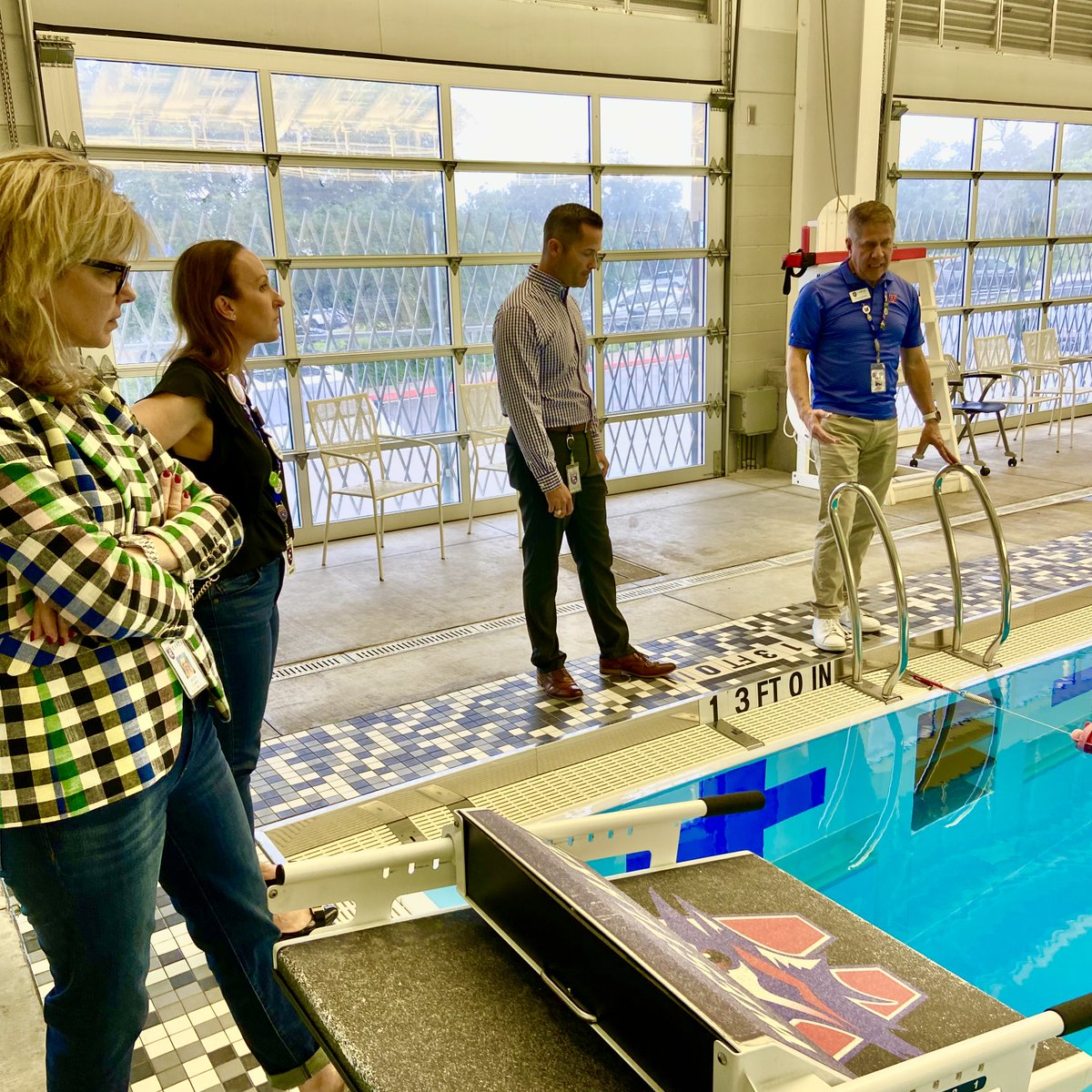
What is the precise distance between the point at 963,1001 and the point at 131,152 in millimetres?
5250

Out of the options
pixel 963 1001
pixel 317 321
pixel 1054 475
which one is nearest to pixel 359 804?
pixel 963 1001

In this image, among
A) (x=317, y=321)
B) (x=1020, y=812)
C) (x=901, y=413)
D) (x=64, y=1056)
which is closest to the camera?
(x=64, y=1056)

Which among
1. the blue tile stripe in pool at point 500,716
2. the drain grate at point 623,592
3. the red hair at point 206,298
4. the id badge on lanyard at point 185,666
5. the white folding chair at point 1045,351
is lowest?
the drain grate at point 623,592

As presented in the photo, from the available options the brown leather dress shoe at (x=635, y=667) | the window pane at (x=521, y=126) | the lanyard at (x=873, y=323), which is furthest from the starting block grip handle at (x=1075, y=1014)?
the window pane at (x=521, y=126)

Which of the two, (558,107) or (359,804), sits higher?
(558,107)

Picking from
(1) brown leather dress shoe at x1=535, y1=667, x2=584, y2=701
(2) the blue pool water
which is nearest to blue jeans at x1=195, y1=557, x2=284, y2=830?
(2) the blue pool water

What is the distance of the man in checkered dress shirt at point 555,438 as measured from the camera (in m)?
3.48

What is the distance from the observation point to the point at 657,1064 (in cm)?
119

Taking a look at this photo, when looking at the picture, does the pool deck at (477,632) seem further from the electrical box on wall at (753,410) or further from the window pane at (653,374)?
the window pane at (653,374)

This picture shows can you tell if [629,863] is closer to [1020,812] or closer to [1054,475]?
[1020,812]

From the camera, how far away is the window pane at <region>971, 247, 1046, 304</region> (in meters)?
8.94

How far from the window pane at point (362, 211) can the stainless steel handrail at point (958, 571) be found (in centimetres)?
351

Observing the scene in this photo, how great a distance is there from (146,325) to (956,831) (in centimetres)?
453

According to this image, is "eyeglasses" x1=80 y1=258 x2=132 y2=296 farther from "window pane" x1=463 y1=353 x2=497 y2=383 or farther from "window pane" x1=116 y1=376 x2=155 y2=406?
"window pane" x1=463 y1=353 x2=497 y2=383
